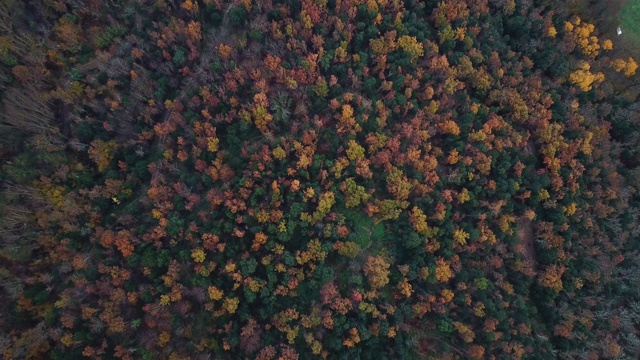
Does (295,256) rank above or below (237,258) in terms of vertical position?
above

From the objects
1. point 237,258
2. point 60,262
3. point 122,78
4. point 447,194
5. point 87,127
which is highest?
point 447,194

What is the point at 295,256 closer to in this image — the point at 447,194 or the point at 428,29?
the point at 447,194

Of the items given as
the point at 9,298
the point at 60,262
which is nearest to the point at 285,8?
the point at 60,262

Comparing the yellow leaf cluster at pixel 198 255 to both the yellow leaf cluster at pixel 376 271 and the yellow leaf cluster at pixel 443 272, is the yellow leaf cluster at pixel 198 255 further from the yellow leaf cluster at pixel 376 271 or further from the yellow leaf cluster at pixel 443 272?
the yellow leaf cluster at pixel 443 272

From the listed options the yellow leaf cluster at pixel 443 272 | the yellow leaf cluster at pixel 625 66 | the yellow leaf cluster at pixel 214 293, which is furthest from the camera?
the yellow leaf cluster at pixel 625 66

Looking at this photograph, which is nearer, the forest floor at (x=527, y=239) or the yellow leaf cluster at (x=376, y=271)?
the yellow leaf cluster at (x=376, y=271)

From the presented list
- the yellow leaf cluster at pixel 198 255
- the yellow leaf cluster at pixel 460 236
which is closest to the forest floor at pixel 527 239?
the yellow leaf cluster at pixel 460 236

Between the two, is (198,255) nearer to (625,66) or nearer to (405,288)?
(405,288)

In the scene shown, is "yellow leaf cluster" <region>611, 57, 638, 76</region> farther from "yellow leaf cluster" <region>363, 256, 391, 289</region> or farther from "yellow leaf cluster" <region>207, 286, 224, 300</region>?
"yellow leaf cluster" <region>207, 286, 224, 300</region>

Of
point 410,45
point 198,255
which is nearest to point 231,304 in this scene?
point 198,255
